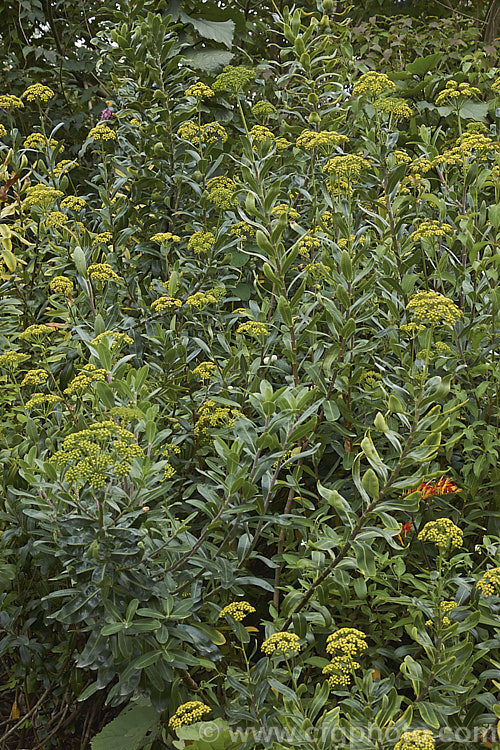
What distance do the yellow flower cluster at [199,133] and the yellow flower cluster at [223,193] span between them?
0.16 metres

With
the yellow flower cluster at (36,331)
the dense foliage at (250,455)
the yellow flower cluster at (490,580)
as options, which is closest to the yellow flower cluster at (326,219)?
the dense foliage at (250,455)

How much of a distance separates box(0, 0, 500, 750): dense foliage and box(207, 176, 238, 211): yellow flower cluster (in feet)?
0.04

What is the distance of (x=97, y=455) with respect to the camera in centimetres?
157

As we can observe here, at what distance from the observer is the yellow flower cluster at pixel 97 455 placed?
1.54 metres

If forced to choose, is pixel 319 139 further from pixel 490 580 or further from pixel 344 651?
pixel 344 651

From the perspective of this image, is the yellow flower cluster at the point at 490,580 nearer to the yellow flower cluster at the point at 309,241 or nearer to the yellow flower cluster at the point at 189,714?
the yellow flower cluster at the point at 189,714

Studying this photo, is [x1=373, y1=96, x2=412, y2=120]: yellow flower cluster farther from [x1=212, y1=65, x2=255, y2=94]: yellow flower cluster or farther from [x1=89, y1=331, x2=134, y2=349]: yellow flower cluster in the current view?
[x1=89, y1=331, x2=134, y2=349]: yellow flower cluster

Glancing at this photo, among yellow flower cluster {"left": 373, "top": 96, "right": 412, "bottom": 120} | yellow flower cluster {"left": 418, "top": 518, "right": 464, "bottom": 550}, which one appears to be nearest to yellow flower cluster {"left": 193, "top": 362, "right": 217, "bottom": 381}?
yellow flower cluster {"left": 418, "top": 518, "right": 464, "bottom": 550}

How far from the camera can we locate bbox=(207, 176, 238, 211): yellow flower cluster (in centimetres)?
249

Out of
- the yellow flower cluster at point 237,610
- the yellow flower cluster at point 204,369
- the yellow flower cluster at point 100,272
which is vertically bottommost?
the yellow flower cluster at point 237,610

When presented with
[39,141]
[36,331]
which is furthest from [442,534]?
[39,141]

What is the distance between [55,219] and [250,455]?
121 centimetres

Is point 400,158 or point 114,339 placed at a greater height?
point 400,158

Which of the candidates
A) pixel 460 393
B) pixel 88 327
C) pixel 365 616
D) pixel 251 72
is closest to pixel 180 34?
pixel 251 72
